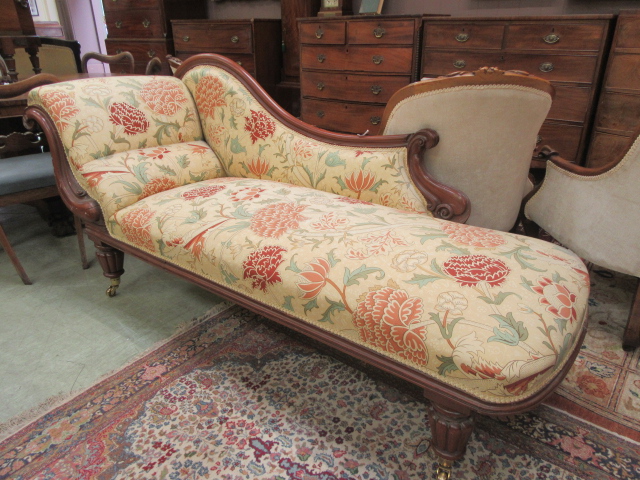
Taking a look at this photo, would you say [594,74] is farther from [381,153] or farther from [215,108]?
[215,108]

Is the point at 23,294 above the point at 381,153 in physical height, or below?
below

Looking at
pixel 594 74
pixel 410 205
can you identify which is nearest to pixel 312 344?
pixel 410 205

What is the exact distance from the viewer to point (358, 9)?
3393 millimetres

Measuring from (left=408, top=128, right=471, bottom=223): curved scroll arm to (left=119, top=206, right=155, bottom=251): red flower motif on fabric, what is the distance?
2.90ft

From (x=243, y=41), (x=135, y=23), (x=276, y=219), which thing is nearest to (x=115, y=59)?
(x=243, y=41)

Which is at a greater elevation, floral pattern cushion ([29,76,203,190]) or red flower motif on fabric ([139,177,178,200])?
floral pattern cushion ([29,76,203,190])

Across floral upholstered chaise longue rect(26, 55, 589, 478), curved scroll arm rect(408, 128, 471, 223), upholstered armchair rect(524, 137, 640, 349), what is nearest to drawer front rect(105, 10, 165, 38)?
floral upholstered chaise longue rect(26, 55, 589, 478)

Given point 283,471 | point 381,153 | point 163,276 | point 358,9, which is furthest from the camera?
point 358,9

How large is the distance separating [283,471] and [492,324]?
0.63m

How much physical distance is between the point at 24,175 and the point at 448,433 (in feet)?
6.57

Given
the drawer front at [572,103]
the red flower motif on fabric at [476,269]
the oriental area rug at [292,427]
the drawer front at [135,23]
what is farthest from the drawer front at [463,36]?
the drawer front at [135,23]

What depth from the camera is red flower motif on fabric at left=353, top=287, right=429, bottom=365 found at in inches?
37.6

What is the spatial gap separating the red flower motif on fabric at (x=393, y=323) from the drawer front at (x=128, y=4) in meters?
3.77

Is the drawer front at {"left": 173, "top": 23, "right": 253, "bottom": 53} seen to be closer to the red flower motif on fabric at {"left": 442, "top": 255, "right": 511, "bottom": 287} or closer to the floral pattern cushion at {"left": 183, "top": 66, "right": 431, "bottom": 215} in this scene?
the floral pattern cushion at {"left": 183, "top": 66, "right": 431, "bottom": 215}
